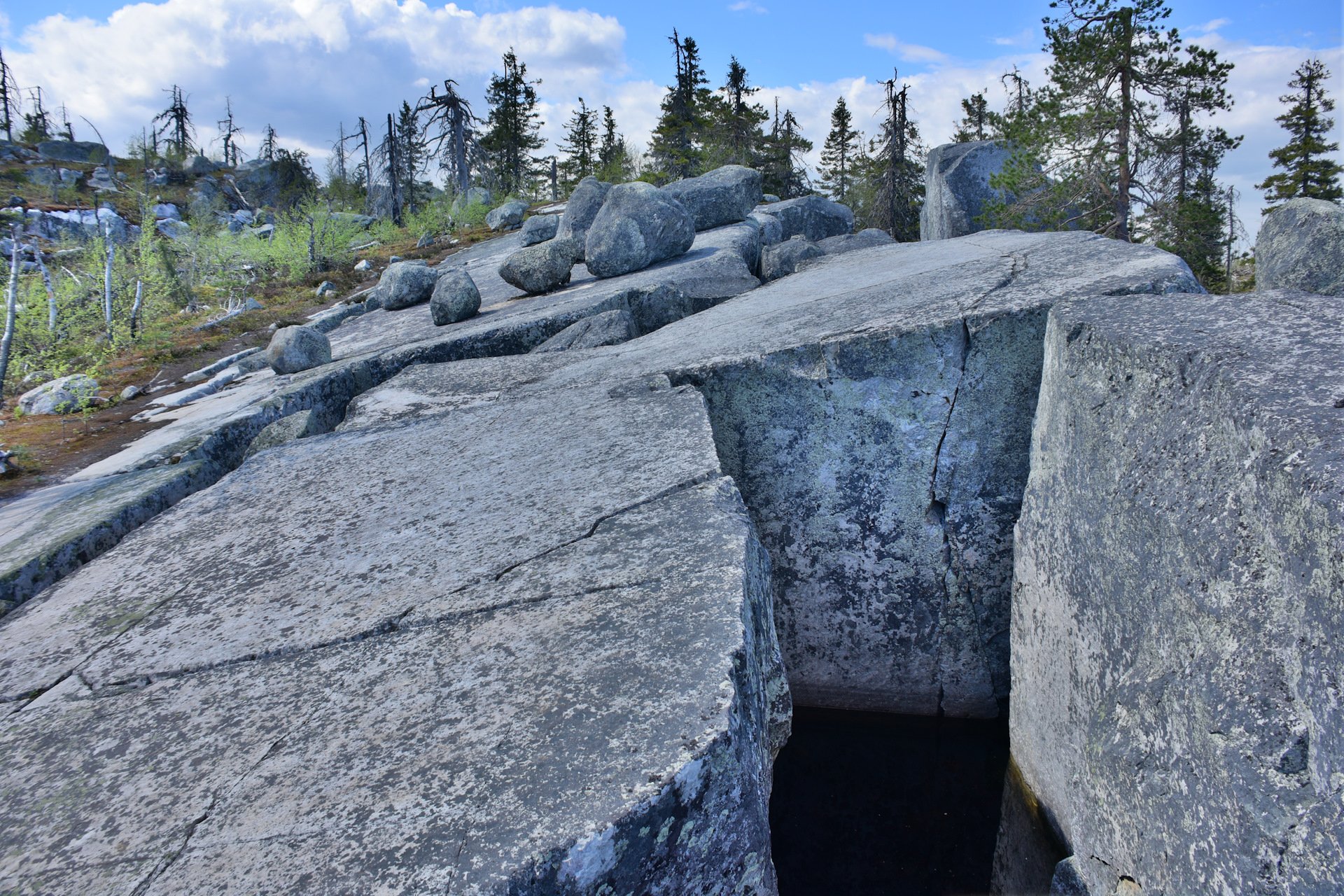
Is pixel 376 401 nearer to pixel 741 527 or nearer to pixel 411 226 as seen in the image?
pixel 741 527

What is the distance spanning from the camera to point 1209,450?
4.90ft

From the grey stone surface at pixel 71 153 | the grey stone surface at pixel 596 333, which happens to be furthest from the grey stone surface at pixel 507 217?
the grey stone surface at pixel 71 153

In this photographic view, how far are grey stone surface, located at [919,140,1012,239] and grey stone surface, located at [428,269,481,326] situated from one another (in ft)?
29.1

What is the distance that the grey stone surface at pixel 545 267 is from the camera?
5984 mm

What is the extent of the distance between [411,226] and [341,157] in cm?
1667

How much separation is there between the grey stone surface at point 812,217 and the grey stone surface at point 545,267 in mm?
5151

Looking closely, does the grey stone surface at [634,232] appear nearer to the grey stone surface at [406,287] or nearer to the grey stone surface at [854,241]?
the grey stone surface at [854,241]

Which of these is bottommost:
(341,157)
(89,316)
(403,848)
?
(403,848)

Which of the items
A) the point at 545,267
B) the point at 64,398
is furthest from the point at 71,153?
the point at 545,267

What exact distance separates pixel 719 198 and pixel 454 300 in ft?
12.8

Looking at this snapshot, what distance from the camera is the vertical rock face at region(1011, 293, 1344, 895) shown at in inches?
47.3

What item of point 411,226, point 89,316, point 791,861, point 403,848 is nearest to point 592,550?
point 403,848

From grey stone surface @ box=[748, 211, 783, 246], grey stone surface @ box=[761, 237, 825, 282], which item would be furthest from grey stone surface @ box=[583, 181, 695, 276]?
grey stone surface @ box=[748, 211, 783, 246]

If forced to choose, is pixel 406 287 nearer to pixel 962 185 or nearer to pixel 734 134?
pixel 962 185
